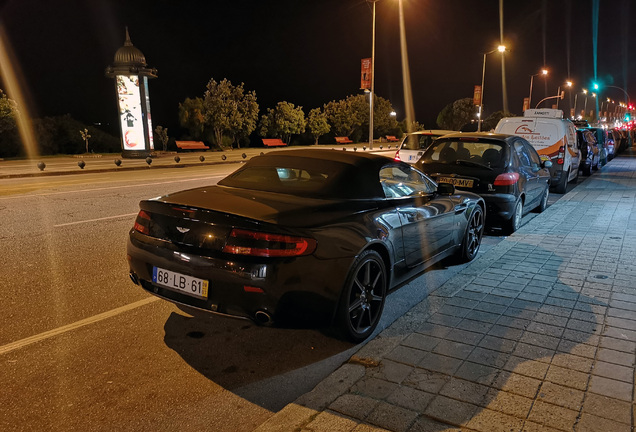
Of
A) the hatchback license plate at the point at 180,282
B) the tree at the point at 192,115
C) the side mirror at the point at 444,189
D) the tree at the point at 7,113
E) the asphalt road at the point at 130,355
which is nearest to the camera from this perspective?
the asphalt road at the point at 130,355

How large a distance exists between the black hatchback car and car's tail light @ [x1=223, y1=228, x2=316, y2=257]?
509 cm

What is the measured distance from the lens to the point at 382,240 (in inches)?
167

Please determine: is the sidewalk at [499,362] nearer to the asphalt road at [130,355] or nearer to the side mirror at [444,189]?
the asphalt road at [130,355]

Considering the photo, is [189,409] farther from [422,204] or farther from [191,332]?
Result: [422,204]

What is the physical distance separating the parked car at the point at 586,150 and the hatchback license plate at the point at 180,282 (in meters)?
17.2

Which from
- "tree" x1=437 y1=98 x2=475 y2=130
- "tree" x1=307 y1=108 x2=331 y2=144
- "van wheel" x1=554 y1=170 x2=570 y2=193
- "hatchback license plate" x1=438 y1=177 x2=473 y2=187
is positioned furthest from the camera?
"tree" x1=437 y1=98 x2=475 y2=130

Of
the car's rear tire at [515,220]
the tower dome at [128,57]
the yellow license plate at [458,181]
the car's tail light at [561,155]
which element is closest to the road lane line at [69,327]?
the yellow license plate at [458,181]

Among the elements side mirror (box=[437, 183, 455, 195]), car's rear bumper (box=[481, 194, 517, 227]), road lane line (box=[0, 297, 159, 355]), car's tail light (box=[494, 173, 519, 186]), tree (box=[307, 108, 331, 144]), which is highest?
tree (box=[307, 108, 331, 144])

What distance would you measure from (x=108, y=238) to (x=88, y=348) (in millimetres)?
4019

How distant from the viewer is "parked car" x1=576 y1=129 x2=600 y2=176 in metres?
18.2

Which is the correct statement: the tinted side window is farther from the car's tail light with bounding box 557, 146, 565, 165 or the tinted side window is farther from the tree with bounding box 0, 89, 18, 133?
the tree with bounding box 0, 89, 18, 133

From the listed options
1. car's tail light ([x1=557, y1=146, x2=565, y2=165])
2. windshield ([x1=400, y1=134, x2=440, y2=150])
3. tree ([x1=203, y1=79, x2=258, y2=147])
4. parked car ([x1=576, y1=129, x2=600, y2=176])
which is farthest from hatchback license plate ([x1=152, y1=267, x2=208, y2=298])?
tree ([x1=203, y1=79, x2=258, y2=147])

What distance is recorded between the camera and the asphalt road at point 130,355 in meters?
3.07

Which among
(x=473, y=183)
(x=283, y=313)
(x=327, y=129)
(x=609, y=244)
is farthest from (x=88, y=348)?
(x=327, y=129)
